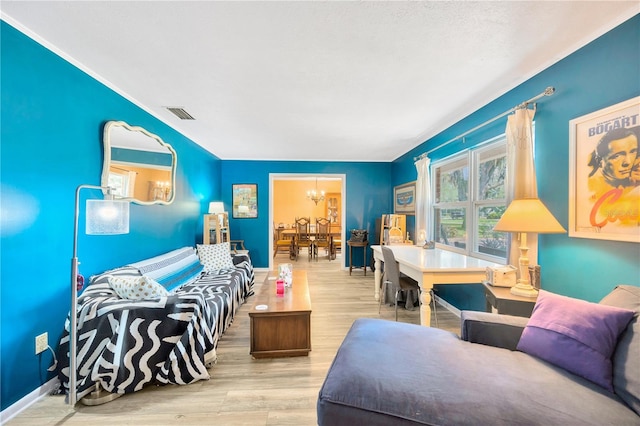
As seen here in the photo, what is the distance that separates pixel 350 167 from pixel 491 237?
11.3 feet

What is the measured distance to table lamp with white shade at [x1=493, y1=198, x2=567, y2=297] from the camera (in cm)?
168

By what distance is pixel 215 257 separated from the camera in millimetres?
3846

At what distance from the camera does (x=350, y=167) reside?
579 cm

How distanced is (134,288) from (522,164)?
3.14 metres

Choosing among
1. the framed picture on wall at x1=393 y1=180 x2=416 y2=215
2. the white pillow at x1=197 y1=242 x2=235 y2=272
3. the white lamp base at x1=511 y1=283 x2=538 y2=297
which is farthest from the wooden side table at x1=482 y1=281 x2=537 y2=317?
the white pillow at x1=197 y1=242 x2=235 y2=272

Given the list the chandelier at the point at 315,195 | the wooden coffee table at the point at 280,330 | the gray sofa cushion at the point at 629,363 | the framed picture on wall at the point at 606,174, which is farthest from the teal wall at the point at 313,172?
the gray sofa cushion at the point at 629,363

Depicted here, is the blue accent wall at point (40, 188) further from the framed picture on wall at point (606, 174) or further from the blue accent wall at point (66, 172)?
the framed picture on wall at point (606, 174)

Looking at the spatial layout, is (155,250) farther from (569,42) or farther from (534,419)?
(569,42)

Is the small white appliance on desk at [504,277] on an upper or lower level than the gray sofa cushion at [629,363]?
upper

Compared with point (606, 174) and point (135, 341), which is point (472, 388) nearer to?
point (606, 174)

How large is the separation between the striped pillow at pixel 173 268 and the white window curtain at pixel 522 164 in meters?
3.29

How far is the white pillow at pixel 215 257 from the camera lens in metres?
3.77

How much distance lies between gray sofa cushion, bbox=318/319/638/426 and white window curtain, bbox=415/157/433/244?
8.96 ft

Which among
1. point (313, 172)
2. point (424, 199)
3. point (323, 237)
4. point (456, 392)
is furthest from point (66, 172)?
point (323, 237)
